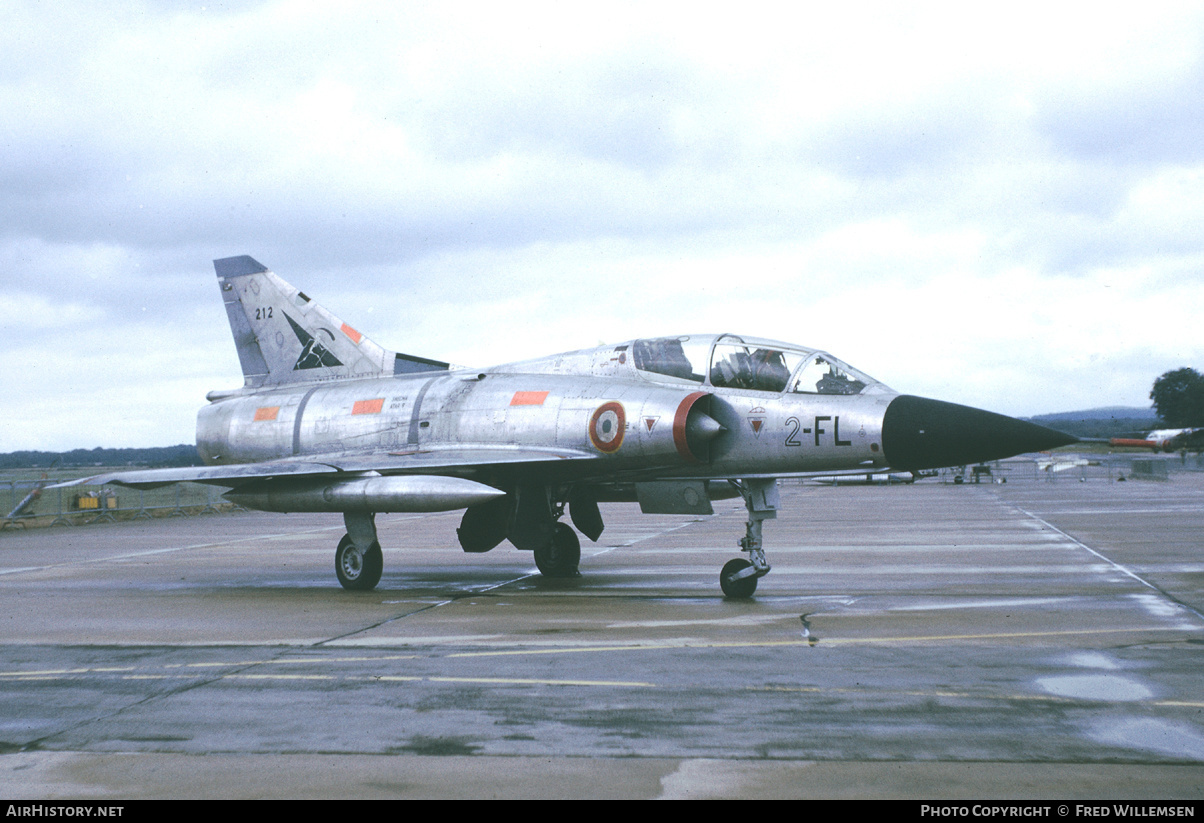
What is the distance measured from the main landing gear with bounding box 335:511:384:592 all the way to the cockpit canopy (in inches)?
171

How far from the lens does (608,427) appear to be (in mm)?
12703

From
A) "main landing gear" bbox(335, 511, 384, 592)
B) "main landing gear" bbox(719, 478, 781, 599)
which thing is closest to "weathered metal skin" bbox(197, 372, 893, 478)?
"main landing gear" bbox(719, 478, 781, 599)

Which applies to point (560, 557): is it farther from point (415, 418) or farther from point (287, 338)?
point (287, 338)

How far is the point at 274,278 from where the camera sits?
1767 cm

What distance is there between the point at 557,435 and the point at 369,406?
360cm

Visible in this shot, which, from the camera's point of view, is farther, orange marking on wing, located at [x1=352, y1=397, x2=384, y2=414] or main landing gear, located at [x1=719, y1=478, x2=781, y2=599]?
orange marking on wing, located at [x1=352, y1=397, x2=384, y2=414]

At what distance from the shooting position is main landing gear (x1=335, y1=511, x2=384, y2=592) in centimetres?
1388

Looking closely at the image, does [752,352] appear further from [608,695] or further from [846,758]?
[846,758]

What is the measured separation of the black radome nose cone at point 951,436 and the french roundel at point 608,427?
322 centimetres

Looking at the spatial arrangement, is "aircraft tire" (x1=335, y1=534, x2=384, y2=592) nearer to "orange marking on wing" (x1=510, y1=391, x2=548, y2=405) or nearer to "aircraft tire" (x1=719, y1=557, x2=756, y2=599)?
"orange marking on wing" (x1=510, y1=391, x2=548, y2=405)

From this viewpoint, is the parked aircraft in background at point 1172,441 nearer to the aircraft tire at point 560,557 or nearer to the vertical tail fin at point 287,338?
the aircraft tire at point 560,557

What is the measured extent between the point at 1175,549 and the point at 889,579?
23.7 ft

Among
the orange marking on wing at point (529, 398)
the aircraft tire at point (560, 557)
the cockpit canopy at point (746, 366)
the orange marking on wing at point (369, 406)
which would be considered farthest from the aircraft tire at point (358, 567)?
the cockpit canopy at point (746, 366)

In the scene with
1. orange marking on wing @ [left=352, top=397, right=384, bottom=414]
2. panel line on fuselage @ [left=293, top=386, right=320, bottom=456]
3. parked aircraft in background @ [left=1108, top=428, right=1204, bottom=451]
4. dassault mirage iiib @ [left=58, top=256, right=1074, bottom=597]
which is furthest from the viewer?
parked aircraft in background @ [left=1108, top=428, right=1204, bottom=451]
